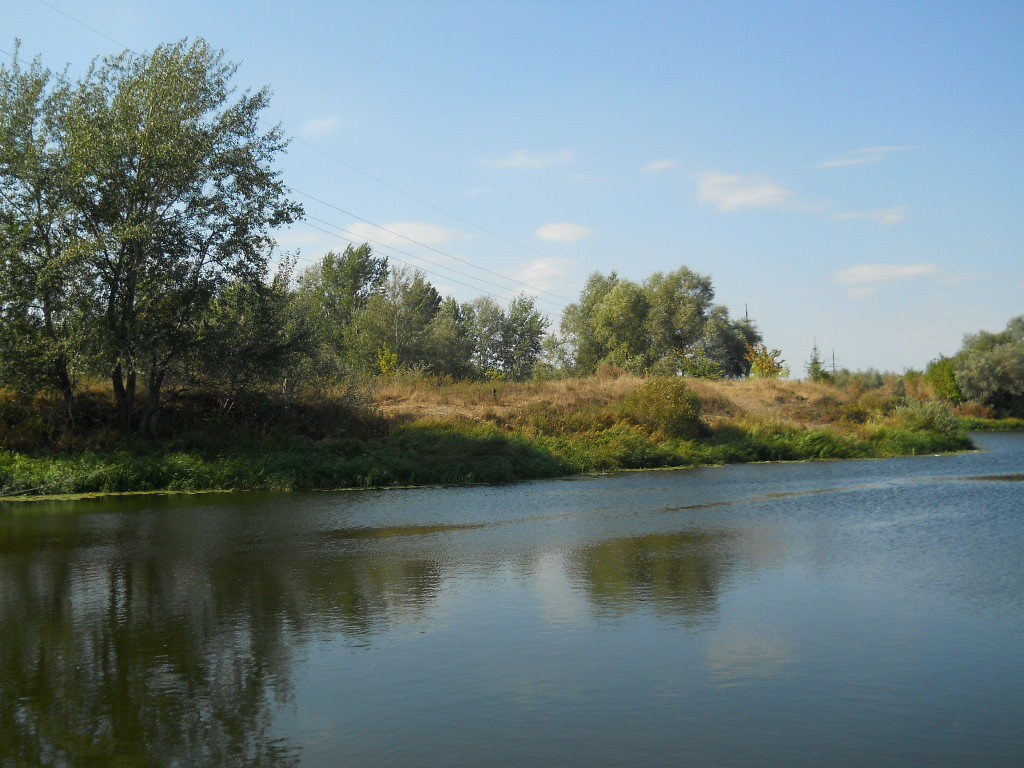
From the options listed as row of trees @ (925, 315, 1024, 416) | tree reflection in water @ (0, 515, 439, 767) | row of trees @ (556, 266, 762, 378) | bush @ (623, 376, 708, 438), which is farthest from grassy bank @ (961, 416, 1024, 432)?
tree reflection in water @ (0, 515, 439, 767)

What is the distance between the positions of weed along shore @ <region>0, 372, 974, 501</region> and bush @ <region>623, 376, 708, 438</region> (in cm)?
6

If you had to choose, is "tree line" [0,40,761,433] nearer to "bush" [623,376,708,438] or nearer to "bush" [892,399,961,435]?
"bush" [623,376,708,438]

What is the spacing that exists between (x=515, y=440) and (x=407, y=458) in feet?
17.7

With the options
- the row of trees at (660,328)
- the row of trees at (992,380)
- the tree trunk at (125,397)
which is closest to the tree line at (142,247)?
the tree trunk at (125,397)

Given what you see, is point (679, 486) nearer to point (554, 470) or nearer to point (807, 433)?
point (554, 470)

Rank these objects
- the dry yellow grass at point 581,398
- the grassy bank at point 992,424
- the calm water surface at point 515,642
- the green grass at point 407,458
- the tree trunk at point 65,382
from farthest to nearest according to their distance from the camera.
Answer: the grassy bank at point 992,424 < the dry yellow grass at point 581,398 < the tree trunk at point 65,382 < the green grass at point 407,458 < the calm water surface at point 515,642

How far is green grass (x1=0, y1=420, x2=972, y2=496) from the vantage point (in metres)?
26.1

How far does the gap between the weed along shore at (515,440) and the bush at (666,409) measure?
64 millimetres

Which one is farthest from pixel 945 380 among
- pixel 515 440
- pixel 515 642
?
pixel 515 642

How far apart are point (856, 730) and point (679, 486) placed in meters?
20.7

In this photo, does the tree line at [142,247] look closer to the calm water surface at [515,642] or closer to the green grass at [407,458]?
the green grass at [407,458]

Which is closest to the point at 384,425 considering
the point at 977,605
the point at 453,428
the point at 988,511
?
the point at 453,428

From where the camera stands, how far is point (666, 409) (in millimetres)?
39312

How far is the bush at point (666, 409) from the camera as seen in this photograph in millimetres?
39281
